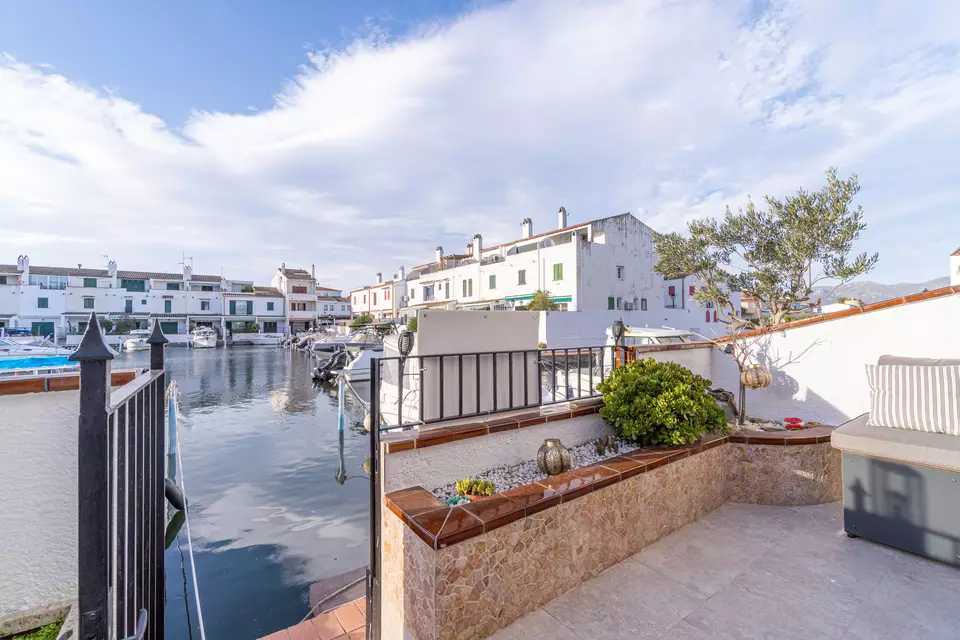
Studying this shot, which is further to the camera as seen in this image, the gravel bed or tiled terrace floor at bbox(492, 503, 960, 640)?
the gravel bed

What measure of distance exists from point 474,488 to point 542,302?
1935cm

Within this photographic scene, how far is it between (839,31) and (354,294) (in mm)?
48038

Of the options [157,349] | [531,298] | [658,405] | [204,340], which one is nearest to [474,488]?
[658,405]

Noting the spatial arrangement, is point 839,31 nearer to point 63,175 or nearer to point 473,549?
point 473,549

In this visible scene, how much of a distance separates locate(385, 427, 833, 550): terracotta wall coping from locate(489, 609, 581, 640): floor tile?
63cm

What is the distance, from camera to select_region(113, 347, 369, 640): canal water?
14.5 feet

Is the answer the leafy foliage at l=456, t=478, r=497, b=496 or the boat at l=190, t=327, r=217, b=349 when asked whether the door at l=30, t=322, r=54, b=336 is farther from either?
the leafy foliage at l=456, t=478, r=497, b=496

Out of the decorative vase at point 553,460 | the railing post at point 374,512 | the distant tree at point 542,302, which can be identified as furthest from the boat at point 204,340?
the decorative vase at point 553,460

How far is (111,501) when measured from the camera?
181cm

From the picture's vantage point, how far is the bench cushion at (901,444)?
2730mm

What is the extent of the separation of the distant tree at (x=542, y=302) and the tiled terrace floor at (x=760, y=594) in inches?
734

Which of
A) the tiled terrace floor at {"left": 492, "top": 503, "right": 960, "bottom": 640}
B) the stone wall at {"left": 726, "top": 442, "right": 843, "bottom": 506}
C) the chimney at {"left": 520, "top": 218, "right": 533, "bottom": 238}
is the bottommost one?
the tiled terrace floor at {"left": 492, "top": 503, "right": 960, "bottom": 640}

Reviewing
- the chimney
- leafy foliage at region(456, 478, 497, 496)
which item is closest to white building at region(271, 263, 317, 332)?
the chimney

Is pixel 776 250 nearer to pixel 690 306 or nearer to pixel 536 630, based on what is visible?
pixel 536 630
